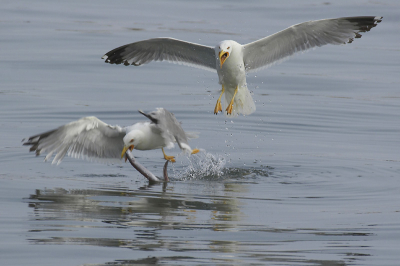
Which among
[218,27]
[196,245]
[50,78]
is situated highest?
[218,27]

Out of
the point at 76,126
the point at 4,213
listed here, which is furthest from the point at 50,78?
the point at 4,213

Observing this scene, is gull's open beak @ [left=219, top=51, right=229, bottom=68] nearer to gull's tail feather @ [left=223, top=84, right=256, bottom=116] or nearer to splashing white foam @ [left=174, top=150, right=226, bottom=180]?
gull's tail feather @ [left=223, top=84, right=256, bottom=116]

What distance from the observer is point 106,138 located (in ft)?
27.2

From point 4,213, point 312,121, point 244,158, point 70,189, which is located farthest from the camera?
point 312,121

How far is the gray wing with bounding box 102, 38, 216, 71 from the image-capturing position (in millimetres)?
10031

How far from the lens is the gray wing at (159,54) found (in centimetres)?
1003

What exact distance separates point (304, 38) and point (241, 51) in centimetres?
88

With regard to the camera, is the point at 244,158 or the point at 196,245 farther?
the point at 244,158

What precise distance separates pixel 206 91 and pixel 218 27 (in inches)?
272

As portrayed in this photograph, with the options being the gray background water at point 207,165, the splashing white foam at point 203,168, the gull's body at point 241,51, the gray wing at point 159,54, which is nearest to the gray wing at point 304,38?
the gull's body at point 241,51

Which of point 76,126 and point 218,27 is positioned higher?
point 218,27

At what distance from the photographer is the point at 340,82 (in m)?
14.2

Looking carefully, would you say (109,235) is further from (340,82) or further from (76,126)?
(340,82)

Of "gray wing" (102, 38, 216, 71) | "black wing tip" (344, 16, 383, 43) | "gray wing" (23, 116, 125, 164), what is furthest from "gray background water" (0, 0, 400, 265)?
"black wing tip" (344, 16, 383, 43)
